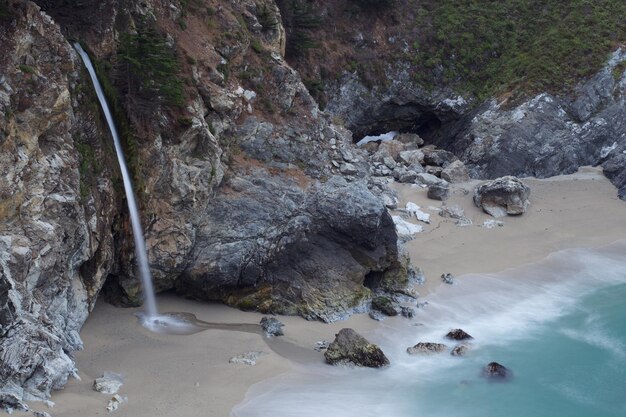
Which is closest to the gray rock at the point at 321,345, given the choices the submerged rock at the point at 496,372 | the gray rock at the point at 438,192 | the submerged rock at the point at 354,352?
the submerged rock at the point at 354,352

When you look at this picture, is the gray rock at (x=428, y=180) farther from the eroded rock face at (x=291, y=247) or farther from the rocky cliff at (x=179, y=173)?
the eroded rock face at (x=291, y=247)

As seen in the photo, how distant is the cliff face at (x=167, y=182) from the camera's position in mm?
15453

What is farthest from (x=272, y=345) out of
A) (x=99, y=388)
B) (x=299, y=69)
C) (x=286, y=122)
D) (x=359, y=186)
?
(x=299, y=69)

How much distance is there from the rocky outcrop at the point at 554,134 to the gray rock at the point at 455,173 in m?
1.49

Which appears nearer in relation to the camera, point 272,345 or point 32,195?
point 32,195

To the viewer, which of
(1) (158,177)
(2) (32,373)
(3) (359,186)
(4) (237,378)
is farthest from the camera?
(3) (359,186)

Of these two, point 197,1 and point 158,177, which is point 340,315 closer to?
point 158,177

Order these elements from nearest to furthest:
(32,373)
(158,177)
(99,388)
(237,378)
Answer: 1. (32,373)
2. (99,388)
3. (237,378)
4. (158,177)

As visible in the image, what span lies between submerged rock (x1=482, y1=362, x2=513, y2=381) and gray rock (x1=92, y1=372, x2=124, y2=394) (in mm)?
8596

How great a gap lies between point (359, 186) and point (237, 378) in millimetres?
7902

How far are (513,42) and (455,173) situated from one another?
37.4 ft

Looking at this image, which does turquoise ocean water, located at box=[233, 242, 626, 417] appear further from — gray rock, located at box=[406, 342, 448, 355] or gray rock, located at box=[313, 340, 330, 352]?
gray rock, located at box=[313, 340, 330, 352]

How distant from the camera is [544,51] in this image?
1467 inches

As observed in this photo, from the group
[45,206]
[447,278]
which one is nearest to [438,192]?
[447,278]
